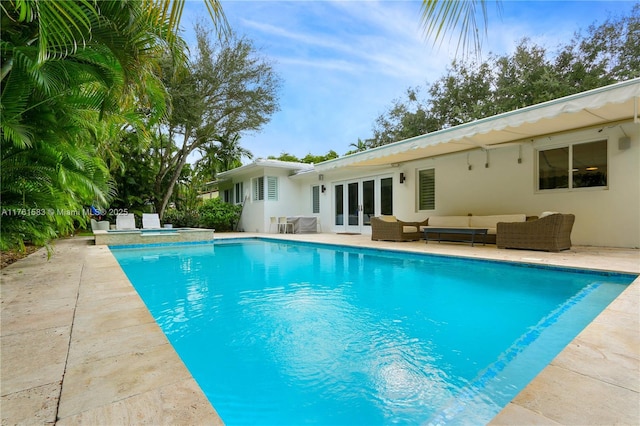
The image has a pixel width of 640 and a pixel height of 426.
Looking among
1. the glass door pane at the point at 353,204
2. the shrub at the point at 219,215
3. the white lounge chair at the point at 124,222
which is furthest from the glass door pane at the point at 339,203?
the white lounge chair at the point at 124,222

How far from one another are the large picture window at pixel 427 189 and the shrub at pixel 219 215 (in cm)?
1035

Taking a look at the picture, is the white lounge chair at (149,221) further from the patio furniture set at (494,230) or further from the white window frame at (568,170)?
the white window frame at (568,170)

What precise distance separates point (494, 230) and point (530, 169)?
2104 millimetres

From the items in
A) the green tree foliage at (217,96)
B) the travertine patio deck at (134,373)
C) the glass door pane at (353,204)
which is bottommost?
the travertine patio deck at (134,373)

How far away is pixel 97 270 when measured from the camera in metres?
5.39

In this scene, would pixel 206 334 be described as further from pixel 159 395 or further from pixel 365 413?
pixel 365 413

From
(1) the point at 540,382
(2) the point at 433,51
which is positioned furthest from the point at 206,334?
(2) the point at 433,51

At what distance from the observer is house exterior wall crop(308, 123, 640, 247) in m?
7.46

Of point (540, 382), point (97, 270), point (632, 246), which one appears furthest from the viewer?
point (632, 246)

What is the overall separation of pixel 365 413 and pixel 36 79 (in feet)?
Answer: 13.5

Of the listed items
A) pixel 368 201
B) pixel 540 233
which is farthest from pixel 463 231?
pixel 368 201

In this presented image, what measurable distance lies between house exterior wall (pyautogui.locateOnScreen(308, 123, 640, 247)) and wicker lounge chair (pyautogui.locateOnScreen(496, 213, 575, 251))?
1178 mm

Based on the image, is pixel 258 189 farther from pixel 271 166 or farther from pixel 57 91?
pixel 57 91

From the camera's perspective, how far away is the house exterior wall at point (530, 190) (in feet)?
24.5
